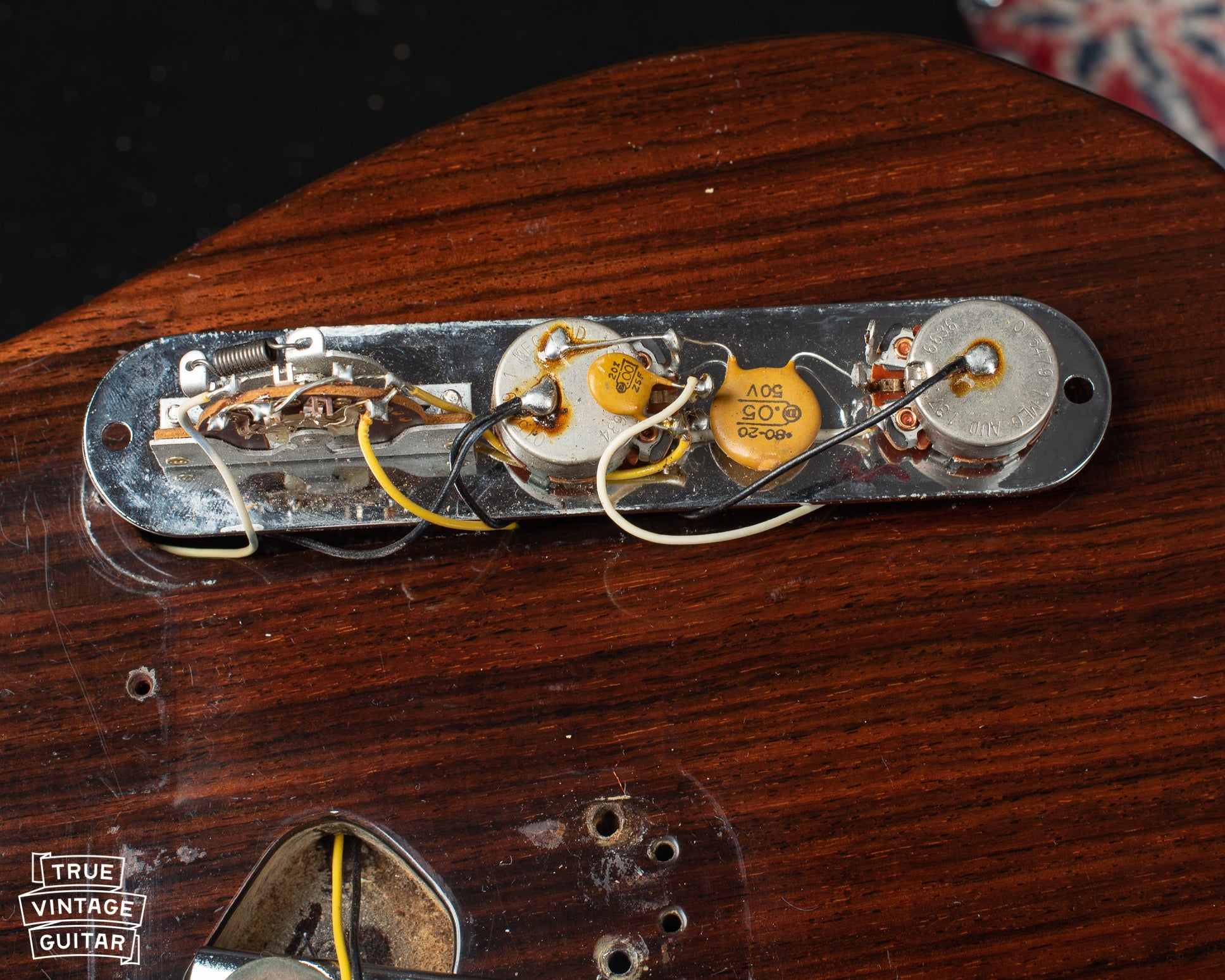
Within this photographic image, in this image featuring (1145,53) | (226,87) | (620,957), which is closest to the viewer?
(620,957)

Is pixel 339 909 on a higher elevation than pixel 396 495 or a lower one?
lower

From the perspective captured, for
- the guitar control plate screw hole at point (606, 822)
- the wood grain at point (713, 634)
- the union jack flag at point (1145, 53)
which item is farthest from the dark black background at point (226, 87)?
the guitar control plate screw hole at point (606, 822)

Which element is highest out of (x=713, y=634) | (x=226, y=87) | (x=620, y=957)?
(x=226, y=87)

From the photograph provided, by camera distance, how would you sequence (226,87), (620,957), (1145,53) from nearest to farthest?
1. (620,957)
2. (1145,53)
3. (226,87)

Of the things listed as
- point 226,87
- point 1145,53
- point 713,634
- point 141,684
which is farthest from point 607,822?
point 226,87

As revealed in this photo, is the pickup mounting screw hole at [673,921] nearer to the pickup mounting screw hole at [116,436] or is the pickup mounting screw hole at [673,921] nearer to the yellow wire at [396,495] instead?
the yellow wire at [396,495]

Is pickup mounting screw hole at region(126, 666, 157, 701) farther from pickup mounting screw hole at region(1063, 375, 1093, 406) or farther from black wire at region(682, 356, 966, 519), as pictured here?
pickup mounting screw hole at region(1063, 375, 1093, 406)

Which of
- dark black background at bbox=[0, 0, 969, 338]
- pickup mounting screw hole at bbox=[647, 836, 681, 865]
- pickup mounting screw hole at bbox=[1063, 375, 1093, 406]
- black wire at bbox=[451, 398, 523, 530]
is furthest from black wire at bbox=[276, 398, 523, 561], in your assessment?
dark black background at bbox=[0, 0, 969, 338]

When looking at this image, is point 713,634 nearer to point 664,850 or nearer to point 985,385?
point 664,850
